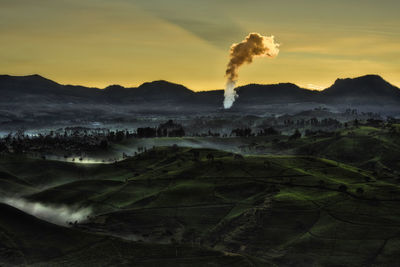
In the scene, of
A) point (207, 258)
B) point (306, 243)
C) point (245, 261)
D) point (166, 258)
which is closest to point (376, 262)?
point (306, 243)

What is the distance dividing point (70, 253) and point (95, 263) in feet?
57.1

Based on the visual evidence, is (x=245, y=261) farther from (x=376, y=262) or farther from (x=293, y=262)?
(x=376, y=262)

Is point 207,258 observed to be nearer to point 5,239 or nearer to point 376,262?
point 376,262

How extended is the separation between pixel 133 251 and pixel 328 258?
248ft

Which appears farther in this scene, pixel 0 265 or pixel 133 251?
pixel 133 251

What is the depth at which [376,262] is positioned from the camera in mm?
175000

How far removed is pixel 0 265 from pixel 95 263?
113 ft

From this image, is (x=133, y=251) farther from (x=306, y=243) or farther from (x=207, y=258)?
(x=306, y=243)

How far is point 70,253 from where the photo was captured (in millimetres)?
190500

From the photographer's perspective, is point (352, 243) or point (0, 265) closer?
point (0, 265)

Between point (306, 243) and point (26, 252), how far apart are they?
11236cm

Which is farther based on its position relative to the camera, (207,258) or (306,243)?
(306,243)

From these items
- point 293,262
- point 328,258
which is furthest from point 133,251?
point 328,258

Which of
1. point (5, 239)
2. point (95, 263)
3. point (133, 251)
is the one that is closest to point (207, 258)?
point (133, 251)
